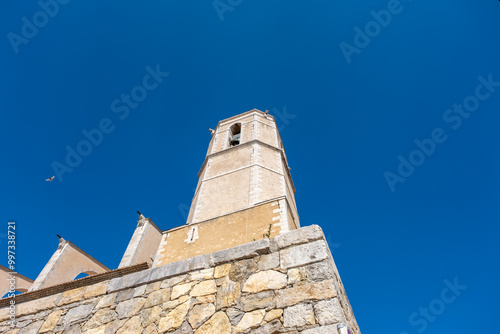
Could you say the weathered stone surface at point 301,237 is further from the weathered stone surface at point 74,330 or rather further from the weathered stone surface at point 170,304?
the weathered stone surface at point 74,330

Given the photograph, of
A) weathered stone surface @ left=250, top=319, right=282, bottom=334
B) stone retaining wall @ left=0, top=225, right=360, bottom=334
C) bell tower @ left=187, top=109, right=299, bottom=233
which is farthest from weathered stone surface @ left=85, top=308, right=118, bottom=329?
bell tower @ left=187, top=109, right=299, bottom=233

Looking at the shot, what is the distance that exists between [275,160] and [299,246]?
12353 millimetres

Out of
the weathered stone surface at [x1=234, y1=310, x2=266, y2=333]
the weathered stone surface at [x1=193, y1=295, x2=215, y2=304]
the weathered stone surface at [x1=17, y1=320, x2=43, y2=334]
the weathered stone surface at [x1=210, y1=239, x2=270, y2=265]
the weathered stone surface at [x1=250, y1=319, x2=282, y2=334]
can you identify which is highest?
the weathered stone surface at [x1=210, y1=239, x2=270, y2=265]

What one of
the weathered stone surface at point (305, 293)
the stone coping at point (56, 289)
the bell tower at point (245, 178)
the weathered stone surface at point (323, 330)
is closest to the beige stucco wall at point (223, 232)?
the bell tower at point (245, 178)

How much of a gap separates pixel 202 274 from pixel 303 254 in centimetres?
105

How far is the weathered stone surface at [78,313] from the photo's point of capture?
9.92 feet

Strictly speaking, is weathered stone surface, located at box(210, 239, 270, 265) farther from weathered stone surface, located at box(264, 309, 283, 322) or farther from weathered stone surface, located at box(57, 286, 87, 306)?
weathered stone surface, located at box(57, 286, 87, 306)

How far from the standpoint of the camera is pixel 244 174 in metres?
13.2

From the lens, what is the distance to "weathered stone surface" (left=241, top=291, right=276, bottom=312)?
2391 mm

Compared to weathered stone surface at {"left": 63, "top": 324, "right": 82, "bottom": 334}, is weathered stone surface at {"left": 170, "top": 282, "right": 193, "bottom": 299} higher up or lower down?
higher up

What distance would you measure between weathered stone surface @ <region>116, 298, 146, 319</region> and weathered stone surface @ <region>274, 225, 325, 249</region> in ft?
5.03

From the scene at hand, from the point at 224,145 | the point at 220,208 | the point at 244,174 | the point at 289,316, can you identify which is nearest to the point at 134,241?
the point at 220,208

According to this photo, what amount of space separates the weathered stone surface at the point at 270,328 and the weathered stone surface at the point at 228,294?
326 mm

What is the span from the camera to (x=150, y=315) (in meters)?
2.72
